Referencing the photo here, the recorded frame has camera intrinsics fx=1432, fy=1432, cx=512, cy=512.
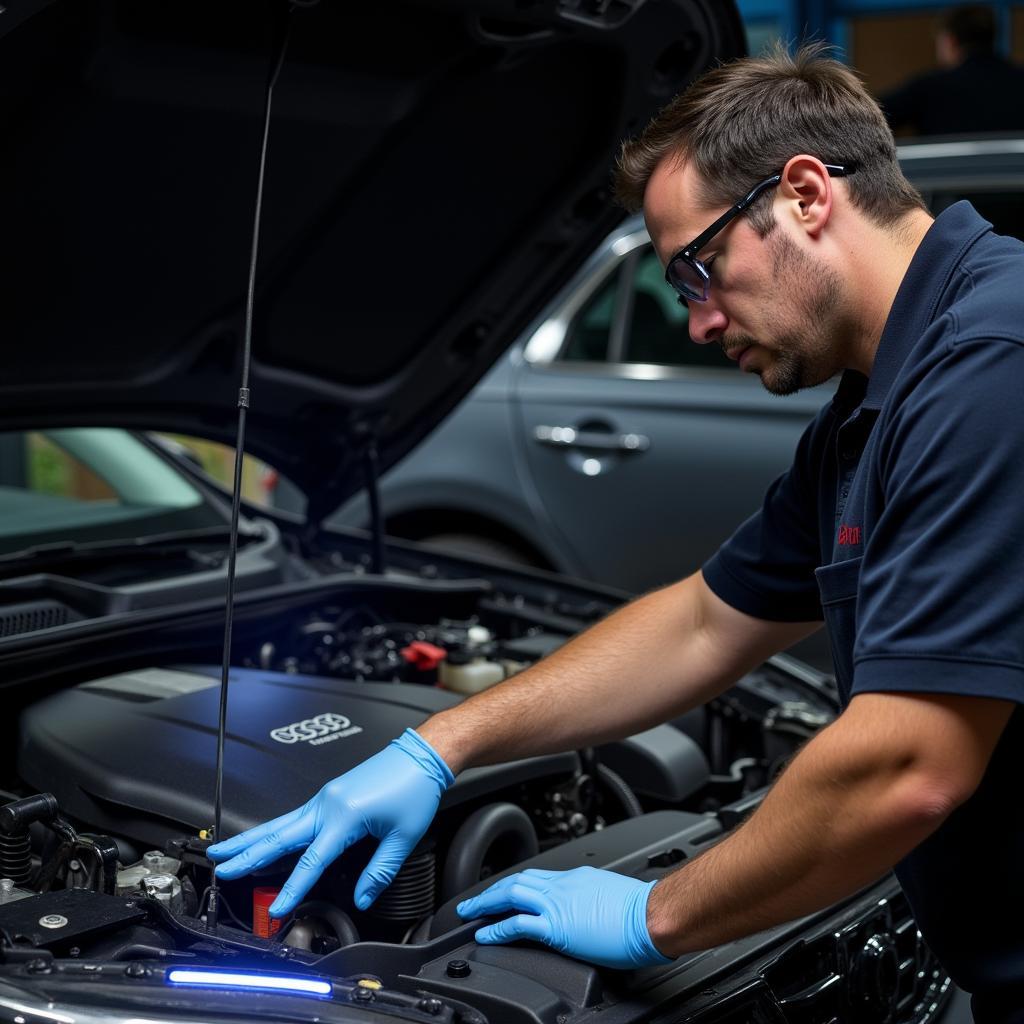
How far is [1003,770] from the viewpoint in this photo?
58.6 inches

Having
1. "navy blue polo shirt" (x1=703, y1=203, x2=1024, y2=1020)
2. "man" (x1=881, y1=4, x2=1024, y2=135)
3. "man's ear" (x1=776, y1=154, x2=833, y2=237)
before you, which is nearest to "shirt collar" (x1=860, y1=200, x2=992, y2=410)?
"navy blue polo shirt" (x1=703, y1=203, x2=1024, y2=1020)

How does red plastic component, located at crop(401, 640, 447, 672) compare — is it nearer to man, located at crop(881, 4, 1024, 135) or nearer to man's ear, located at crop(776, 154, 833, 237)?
man's ear, located at crop(776, 154, 833, 237)

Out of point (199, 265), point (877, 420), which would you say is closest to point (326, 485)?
point (199, 265)

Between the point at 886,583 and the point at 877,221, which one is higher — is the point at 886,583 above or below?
below

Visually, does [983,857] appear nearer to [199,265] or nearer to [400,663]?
[400,663]

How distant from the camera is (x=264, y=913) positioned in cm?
174

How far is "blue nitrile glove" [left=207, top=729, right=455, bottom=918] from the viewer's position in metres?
1.66

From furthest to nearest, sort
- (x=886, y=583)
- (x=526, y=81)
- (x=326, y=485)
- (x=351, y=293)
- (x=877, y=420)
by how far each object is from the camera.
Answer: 1. (x=326, y=485)
2. (x=351, y=293)
3. (x=526, y=81)
4. (x=877, y=420)
5. (x=886, y=583)

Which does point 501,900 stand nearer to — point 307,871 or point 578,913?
point 578,913

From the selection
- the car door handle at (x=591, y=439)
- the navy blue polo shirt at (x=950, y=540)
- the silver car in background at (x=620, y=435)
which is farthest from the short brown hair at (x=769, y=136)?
the car door handle at (x=591, y=439)

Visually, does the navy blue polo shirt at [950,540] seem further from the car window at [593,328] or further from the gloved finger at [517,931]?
the car window at [593,328]

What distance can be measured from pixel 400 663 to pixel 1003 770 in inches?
48.2

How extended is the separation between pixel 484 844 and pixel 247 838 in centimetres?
32

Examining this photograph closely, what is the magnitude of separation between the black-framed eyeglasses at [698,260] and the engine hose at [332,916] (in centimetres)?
87
